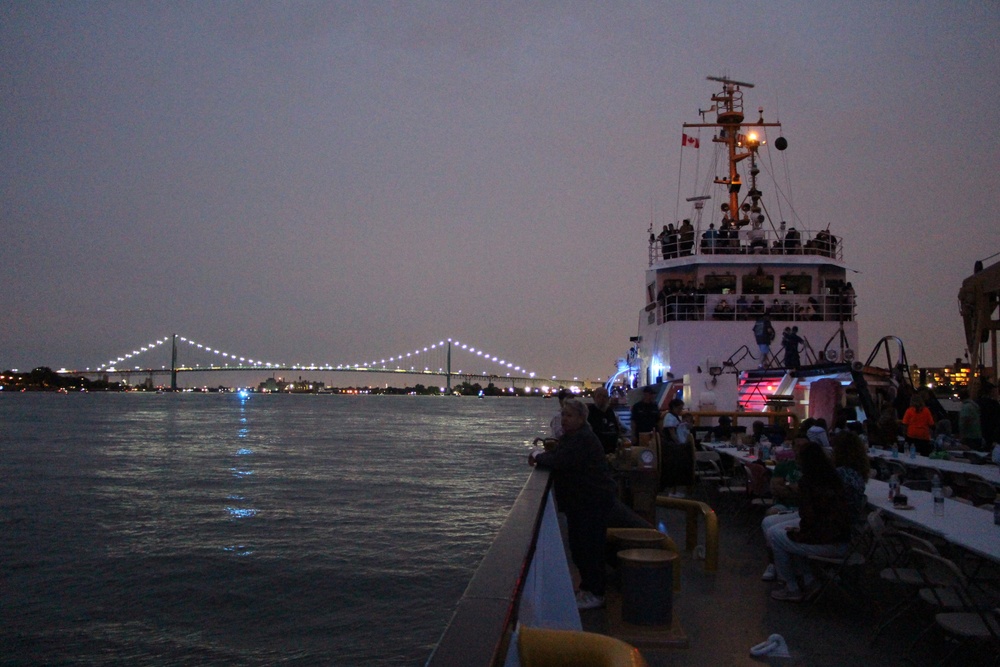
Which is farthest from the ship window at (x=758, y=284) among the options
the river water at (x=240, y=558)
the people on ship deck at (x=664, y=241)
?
the river water at (x=240, y=558)

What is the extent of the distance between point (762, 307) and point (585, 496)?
1578 centimetres

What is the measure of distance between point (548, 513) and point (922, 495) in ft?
9.97

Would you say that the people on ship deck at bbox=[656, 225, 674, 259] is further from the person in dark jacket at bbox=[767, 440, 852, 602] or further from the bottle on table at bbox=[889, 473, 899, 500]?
the person in dark jacket at bbox=[767, 440, 852, 602]

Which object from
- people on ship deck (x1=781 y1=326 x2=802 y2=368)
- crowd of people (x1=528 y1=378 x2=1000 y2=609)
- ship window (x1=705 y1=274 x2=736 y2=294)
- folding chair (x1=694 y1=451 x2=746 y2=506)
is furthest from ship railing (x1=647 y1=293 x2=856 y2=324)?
crowd of people (x1=528 y1=378 x2=1000 y2=609)

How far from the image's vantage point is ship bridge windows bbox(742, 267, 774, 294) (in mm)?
19547

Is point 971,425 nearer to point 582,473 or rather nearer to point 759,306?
point 582,473

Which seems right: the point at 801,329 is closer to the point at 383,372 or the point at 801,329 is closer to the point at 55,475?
the point at 55,475

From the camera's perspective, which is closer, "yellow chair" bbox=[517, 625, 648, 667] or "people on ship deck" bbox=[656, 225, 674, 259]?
"yellow chair" bbox=[517, 625, 648, 667]

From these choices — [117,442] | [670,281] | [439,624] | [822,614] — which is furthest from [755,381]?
[117,442]

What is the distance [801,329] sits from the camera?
1816cm

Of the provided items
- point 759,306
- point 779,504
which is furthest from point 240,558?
point 759,306

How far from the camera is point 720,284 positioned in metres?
19.8

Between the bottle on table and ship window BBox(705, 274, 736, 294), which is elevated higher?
ship window BBox(705, 274, 736, 294)

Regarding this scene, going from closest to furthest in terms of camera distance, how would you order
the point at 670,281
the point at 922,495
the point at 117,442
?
1. the point at 922,495
2. the point at 670,281
3. the point at 117,442
